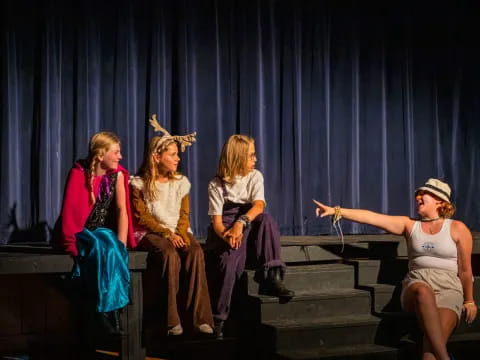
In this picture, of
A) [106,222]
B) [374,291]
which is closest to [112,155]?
[106,222]

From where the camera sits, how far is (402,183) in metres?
6.22

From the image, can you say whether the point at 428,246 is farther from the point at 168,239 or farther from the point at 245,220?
the point at 168,239

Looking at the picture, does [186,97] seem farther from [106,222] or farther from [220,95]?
[106,222]

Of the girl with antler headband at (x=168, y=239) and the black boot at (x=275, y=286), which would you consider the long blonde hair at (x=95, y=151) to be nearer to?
the girl with antler headband at (x=168, y=239)

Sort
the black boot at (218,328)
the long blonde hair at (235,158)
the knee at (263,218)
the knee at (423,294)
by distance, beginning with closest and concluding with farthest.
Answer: the knee at (423,294) < the black boot at (218,328) < the knee at (263,218) < the long blonde hair at (235,158)

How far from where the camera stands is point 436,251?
4.11 m

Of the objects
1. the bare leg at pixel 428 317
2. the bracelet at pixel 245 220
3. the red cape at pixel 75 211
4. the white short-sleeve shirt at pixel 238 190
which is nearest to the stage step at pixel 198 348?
the red cape at pixel 75 211

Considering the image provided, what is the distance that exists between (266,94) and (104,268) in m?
2.50

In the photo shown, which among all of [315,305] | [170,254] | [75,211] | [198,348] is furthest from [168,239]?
[315,305]

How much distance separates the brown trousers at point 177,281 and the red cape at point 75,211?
22 centimetres

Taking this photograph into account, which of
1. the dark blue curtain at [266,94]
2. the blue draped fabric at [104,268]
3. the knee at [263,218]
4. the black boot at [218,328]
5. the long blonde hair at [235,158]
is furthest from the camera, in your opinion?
the dark blue curtain at [266,94]

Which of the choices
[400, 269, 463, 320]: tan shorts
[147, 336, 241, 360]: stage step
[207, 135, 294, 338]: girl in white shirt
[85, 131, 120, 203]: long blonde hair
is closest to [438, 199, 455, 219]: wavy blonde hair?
[400, 269, 463, 320]: tan shorts

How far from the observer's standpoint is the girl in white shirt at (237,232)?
4133 millimetres

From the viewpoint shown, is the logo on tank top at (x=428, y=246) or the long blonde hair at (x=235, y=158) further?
the long blonde hair at (x=235, y=158)
